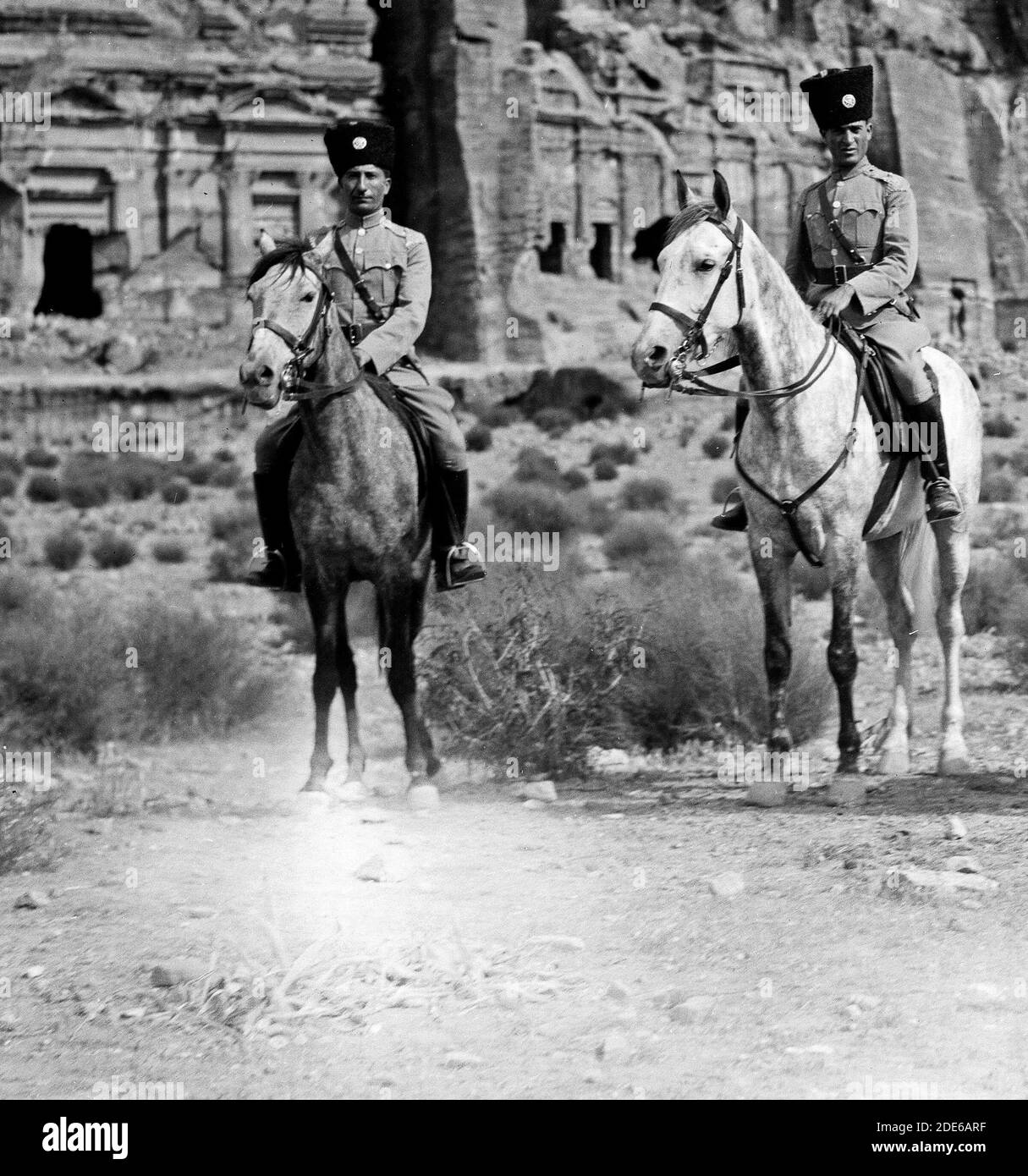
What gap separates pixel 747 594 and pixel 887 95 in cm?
3308

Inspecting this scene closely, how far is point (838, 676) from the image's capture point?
8992mm

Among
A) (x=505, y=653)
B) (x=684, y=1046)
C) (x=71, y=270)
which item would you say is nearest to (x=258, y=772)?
(x=505, y=653)

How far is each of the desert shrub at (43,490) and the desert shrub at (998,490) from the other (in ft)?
42.9

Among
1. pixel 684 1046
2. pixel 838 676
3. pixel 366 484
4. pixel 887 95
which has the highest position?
pixel 887 95

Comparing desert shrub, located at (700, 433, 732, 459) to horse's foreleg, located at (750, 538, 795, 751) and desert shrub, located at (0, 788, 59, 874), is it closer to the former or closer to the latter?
horse's foreleg, located at (750, 538, 795, 751)

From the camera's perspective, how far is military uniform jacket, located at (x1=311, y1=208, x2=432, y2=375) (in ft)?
30.6

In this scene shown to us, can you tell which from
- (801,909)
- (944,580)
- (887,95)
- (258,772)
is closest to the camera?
(801,909)

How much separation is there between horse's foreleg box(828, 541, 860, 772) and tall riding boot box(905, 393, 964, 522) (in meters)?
0.82

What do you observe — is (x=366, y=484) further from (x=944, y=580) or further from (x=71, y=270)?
(x=71, y=270)

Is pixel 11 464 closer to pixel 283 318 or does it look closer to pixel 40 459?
pixel 40 459

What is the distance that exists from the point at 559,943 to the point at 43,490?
2200 cm

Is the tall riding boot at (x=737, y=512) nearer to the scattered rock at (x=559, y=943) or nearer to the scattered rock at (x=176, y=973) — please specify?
the scattered rock at (x=559, y=943)

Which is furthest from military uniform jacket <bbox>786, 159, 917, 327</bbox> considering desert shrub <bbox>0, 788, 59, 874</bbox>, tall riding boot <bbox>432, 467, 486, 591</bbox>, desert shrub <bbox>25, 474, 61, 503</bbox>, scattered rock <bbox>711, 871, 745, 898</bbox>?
desert shrub <bbox>25, 474, 61, 503</bbox>

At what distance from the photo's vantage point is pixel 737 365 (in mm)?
8883
